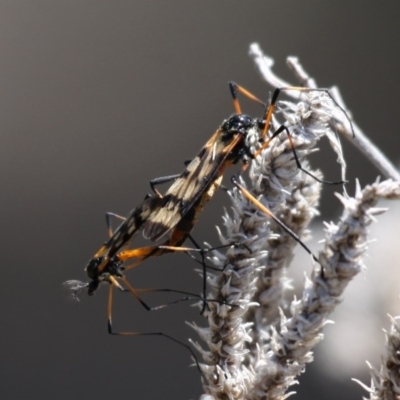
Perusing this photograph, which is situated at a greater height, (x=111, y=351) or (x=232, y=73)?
(x=232, y=73)

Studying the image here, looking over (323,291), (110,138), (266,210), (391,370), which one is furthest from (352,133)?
(110,138)

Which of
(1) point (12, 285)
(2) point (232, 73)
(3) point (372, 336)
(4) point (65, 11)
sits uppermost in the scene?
(4) point (65, 11)

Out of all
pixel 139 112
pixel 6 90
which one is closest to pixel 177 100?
pixel 139 112

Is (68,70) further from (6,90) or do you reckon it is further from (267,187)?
(267,187)

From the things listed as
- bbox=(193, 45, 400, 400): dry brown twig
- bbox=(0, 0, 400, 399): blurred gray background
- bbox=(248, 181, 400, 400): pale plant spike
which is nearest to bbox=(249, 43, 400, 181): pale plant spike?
bbox=(193, 45, 400, 400): dry brown twig

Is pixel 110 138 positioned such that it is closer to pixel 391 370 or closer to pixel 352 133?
pixel 352 133

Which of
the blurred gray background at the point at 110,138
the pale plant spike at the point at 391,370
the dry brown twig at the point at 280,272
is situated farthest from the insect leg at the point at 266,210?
the blurred gray background at the point at 110,138

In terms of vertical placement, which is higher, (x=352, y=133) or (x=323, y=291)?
(x=352, y=133)
